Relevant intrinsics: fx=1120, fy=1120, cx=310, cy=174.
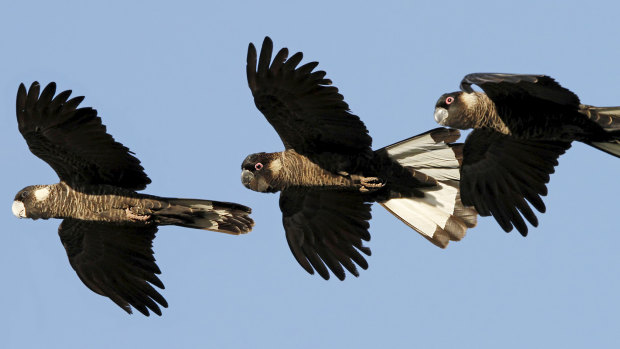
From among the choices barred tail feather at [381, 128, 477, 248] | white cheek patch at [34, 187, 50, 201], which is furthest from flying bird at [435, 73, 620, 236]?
white cheek patch at [34, 187, 50, 201]

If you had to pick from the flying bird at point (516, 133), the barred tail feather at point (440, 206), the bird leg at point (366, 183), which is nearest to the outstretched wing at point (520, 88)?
the flying bird at point (516, 133)

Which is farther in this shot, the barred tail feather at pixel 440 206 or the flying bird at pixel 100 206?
the barred tail feather at pixel 440 206

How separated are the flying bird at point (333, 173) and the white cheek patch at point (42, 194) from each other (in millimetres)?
2822

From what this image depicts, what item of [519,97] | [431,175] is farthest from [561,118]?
[431,175]

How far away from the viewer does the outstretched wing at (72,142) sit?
14.9 meters

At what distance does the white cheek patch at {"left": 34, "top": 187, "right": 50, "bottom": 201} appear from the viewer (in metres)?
15.9

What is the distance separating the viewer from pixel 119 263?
653 inches

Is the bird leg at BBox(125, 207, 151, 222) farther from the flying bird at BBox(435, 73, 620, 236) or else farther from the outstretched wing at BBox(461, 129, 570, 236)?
the outstretched wing at BBox(461, 129, 570, 236)

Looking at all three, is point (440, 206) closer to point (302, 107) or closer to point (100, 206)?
point (302, 107)

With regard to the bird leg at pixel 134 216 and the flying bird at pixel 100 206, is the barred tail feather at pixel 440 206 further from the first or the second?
the bird leg at pixel 134 216

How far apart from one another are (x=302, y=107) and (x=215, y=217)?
245cm

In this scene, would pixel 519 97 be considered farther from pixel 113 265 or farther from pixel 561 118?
pixel 113 265

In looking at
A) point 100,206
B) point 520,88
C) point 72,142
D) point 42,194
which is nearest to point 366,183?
point 520,88

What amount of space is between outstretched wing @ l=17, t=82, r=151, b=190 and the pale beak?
4224mm
